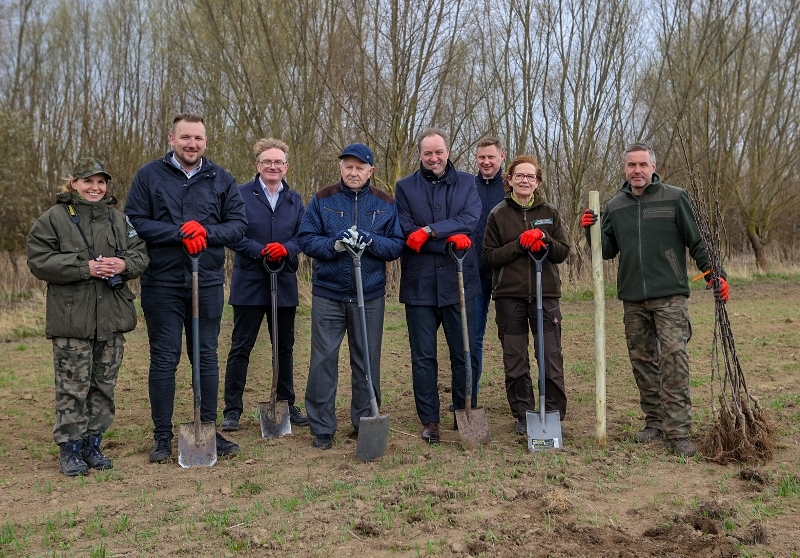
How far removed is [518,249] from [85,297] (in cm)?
292

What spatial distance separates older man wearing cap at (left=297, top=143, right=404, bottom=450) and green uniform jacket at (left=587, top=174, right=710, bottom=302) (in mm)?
1602

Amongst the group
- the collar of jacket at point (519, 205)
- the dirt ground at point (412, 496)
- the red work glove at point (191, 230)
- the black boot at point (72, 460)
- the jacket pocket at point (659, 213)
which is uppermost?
the collar of jacket at point (519, 205)

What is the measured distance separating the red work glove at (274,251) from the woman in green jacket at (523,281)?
151 cm

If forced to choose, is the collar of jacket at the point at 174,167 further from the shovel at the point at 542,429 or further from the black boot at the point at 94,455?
the shovel at the point at 542,429

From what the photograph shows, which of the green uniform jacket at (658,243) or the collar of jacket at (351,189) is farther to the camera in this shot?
the collar of jacket at (351,189)

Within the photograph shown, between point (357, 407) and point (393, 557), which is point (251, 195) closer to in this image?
point (357, 407)

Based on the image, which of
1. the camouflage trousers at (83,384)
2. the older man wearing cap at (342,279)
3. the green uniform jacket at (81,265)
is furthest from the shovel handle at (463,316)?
the camouflage trousers at (83,384)

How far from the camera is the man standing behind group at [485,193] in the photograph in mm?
6047

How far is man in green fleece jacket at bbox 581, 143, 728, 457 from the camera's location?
487cm

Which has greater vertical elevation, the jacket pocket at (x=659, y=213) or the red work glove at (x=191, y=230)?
A: the jacket pocket at (x=659, y=213)

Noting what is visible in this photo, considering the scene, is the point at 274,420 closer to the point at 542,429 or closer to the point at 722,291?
the point at 542,429

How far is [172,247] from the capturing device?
4.89 meters

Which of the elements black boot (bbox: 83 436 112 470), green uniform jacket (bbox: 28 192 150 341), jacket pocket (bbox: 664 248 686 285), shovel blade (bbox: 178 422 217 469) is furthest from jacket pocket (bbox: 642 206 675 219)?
black boot (bbox: 83 436 112 470)

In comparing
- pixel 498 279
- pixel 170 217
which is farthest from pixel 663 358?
pixel 170 217
